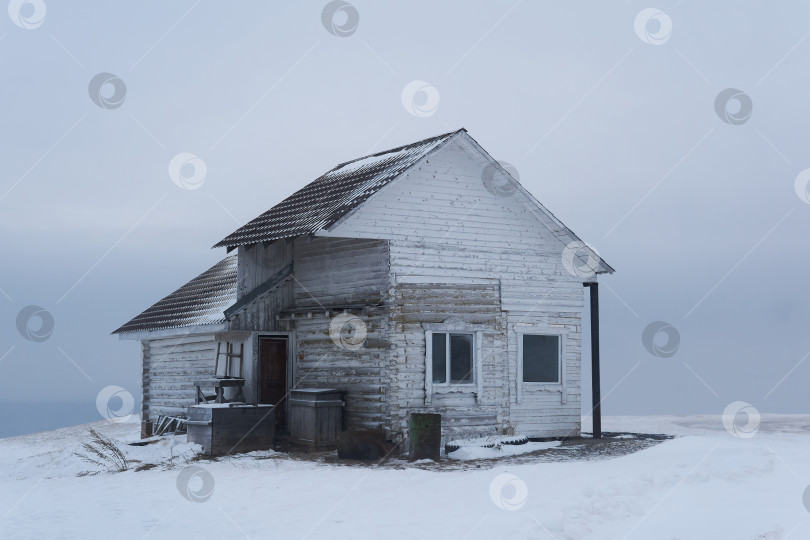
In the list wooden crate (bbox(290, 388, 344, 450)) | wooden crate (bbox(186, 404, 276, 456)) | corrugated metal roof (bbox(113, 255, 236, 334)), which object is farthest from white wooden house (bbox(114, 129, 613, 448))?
wooden crate (bbox(186, 404, 276, 456))

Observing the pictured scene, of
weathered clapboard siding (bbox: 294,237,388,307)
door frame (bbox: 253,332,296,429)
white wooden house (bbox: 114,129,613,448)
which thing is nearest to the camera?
white wooden house (bbox: 114,129,613,448)

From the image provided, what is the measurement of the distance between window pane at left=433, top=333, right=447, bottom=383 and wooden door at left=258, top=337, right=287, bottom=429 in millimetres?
3809

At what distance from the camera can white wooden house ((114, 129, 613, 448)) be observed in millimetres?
20000

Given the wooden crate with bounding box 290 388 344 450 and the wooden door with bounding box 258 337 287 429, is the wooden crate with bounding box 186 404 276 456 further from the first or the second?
the wooden door with bounding box 258 337 287 429

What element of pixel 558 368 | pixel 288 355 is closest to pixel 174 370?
pixel 288 355

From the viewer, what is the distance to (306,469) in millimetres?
17297

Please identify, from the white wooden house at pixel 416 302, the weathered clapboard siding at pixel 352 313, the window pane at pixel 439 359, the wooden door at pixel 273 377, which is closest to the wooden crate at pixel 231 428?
the white wooden house at pixel 416 302

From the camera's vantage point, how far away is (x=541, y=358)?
22250 millimetres

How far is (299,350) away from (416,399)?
136 inches

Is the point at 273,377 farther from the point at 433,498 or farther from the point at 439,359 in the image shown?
the point at 433,498

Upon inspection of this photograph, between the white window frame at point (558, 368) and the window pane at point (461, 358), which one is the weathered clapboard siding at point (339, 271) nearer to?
the window pane at point (461, 358)

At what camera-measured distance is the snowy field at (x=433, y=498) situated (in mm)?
12453

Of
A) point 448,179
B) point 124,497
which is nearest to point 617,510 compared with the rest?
point 124,497

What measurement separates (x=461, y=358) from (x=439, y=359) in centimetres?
63
